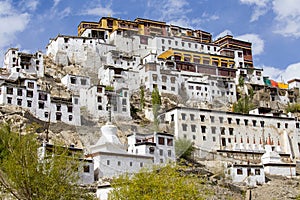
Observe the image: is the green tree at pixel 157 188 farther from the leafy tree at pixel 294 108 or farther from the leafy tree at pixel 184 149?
the leafy tree at pixel 294 108

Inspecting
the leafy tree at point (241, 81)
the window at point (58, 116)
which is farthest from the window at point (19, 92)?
the leafy tree at point (241, 81)

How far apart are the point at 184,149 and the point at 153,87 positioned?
1502 centimetres

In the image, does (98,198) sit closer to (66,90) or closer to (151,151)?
(151,151)

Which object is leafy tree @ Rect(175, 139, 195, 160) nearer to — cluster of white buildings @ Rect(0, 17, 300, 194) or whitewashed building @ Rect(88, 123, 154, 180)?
cluster of white buildings @ Rect(0, 17, 300, 194)

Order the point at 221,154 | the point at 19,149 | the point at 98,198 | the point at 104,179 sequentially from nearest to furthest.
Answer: the point at 19,149 < the point at 98,198 < the point at 104,179 < the point at 221,154

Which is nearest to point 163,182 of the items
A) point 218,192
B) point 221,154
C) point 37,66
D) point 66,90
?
point 218,192

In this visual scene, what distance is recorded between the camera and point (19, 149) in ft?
59.4

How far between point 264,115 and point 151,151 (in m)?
18.8

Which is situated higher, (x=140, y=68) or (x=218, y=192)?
(x=140, y=68)

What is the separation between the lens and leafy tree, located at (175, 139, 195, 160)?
130ft

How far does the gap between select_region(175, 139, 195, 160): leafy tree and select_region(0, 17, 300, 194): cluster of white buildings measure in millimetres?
1291

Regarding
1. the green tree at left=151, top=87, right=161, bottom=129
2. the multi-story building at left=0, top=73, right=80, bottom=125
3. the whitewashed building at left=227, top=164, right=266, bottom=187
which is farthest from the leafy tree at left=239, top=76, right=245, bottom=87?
the multi-story building at left=0, top=73, right=80, bottom=125

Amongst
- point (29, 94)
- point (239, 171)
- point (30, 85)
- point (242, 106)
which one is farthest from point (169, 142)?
point (242, 106)

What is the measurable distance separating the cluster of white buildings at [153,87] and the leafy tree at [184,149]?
→ 1.29 metres
